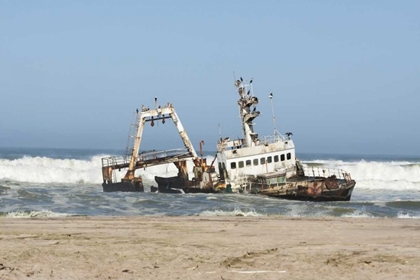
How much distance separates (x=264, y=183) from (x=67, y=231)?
18.4 meters

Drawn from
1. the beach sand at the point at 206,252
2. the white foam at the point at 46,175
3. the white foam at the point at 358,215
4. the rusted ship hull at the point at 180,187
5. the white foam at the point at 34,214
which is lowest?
the white foam at the point at 358,215

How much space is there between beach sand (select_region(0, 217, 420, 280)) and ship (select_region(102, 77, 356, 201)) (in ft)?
49.9

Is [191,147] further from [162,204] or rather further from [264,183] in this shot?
[162,204]

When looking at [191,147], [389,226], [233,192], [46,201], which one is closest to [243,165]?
[233,192]

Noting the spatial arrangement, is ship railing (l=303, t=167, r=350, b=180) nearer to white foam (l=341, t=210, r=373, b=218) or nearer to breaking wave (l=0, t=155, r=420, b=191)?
breaking wave (l=0, t=155, r=420, b=191)

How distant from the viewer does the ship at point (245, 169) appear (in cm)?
3177

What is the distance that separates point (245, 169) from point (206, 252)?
2324 cm

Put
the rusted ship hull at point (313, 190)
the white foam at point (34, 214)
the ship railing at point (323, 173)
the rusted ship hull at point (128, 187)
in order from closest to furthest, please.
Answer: the white foam at point (34, 214) → the rusted ship hull at point (313, 190) → the ship railing at point (323, 173) → the rusted ship hull at point (128, 187)

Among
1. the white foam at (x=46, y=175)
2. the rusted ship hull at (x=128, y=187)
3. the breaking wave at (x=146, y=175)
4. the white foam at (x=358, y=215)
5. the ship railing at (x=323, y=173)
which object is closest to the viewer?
the white foam at (x=358, y=215)

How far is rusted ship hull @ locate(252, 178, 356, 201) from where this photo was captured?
3141 centimetres

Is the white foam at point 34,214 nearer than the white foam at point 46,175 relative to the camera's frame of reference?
Yes

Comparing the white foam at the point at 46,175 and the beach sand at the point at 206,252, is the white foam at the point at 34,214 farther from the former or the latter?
the white foam at the point at 46,175

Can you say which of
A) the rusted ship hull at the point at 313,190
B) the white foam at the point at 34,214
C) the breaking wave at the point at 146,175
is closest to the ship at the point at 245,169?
Result: the rusted ship hull at the point at 313,190

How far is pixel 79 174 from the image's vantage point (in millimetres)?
54375
